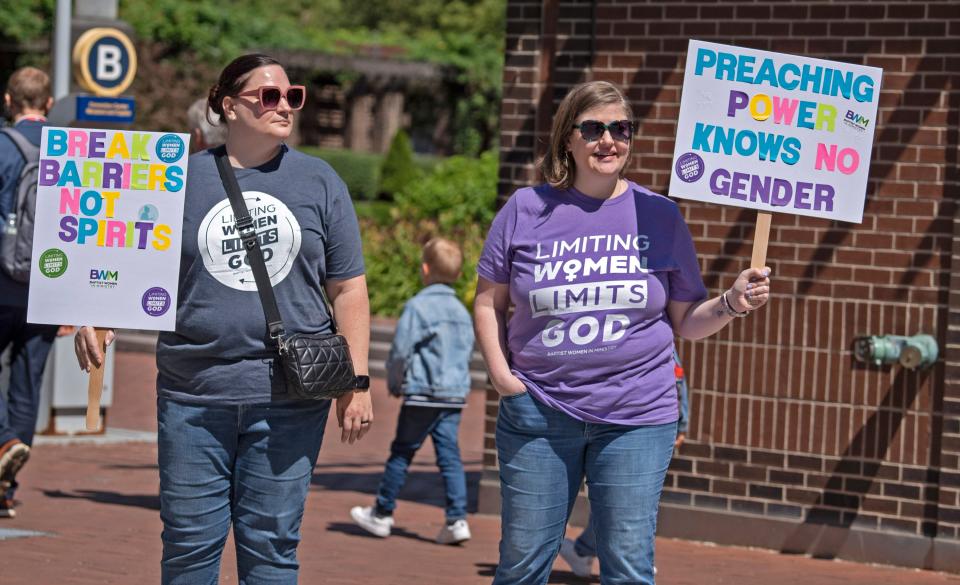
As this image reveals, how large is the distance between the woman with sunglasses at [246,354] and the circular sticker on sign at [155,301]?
0.04 metres

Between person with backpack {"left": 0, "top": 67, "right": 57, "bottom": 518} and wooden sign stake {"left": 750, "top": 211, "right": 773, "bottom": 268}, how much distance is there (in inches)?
141

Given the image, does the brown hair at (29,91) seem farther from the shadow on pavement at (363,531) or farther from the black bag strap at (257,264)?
the black bag strap at (257,264)

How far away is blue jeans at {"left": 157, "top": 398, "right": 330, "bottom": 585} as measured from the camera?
4.19 m

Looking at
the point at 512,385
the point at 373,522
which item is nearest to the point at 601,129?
the point at 512,385

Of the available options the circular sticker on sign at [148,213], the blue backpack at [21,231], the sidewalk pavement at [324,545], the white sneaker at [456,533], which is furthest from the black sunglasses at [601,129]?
the white sneaker at [456,533]

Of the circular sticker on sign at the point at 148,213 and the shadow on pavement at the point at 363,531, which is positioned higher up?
the circular sticker on sign at the point at 148,213

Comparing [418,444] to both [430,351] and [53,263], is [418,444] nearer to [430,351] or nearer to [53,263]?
[430,351]

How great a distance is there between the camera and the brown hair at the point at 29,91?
7.35 m

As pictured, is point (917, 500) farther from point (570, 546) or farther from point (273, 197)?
point (273, 197)

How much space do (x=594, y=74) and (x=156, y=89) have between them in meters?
20.8

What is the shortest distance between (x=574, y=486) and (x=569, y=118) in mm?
1049

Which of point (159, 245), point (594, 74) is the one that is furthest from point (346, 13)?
point (159, 245)

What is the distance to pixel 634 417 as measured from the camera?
169 inches

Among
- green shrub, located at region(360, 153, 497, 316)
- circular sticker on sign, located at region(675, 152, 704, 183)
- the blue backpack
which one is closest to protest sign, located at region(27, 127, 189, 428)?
circular sticker on sign, located at region(675, 152, 704, 183)
